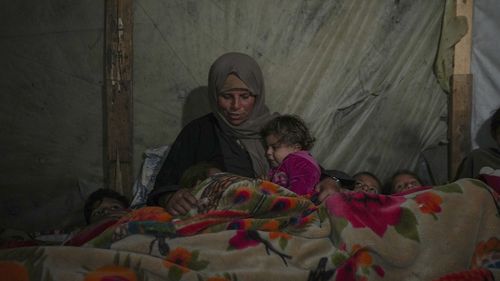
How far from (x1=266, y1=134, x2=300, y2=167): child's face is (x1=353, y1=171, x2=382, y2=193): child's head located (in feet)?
1.75

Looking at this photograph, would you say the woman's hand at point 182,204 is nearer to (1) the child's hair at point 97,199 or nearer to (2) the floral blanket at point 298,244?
(2) the floral blanket at point 298,244

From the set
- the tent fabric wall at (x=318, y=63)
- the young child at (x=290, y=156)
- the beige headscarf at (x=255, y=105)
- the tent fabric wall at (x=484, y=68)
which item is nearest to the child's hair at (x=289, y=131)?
the young child at (x=290, y=156)

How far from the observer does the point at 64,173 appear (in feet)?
9.11

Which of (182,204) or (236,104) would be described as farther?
(236,104)

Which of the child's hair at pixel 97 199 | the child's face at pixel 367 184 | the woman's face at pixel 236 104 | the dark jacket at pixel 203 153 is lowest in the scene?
the child's hair at pixel 97 199

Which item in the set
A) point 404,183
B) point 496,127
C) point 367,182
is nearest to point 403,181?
point 404,183

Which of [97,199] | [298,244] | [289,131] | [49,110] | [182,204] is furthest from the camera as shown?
[49,110]

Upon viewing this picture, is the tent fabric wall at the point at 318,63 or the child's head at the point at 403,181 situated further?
the tent fabric wall at the point at 318,63

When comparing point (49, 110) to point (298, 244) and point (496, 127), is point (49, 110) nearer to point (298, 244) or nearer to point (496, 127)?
point (298, 244)

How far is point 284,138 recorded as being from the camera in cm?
229

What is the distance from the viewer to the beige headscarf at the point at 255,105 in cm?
239

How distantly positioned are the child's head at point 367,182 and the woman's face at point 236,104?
750 mm

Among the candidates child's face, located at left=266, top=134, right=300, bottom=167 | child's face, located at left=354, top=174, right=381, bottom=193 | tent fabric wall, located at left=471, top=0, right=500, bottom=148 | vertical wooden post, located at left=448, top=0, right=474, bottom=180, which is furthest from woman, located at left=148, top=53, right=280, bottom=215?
tent fabric wall, located at left=471, top=0, right=500, bottom=148

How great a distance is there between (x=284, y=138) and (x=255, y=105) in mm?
301
